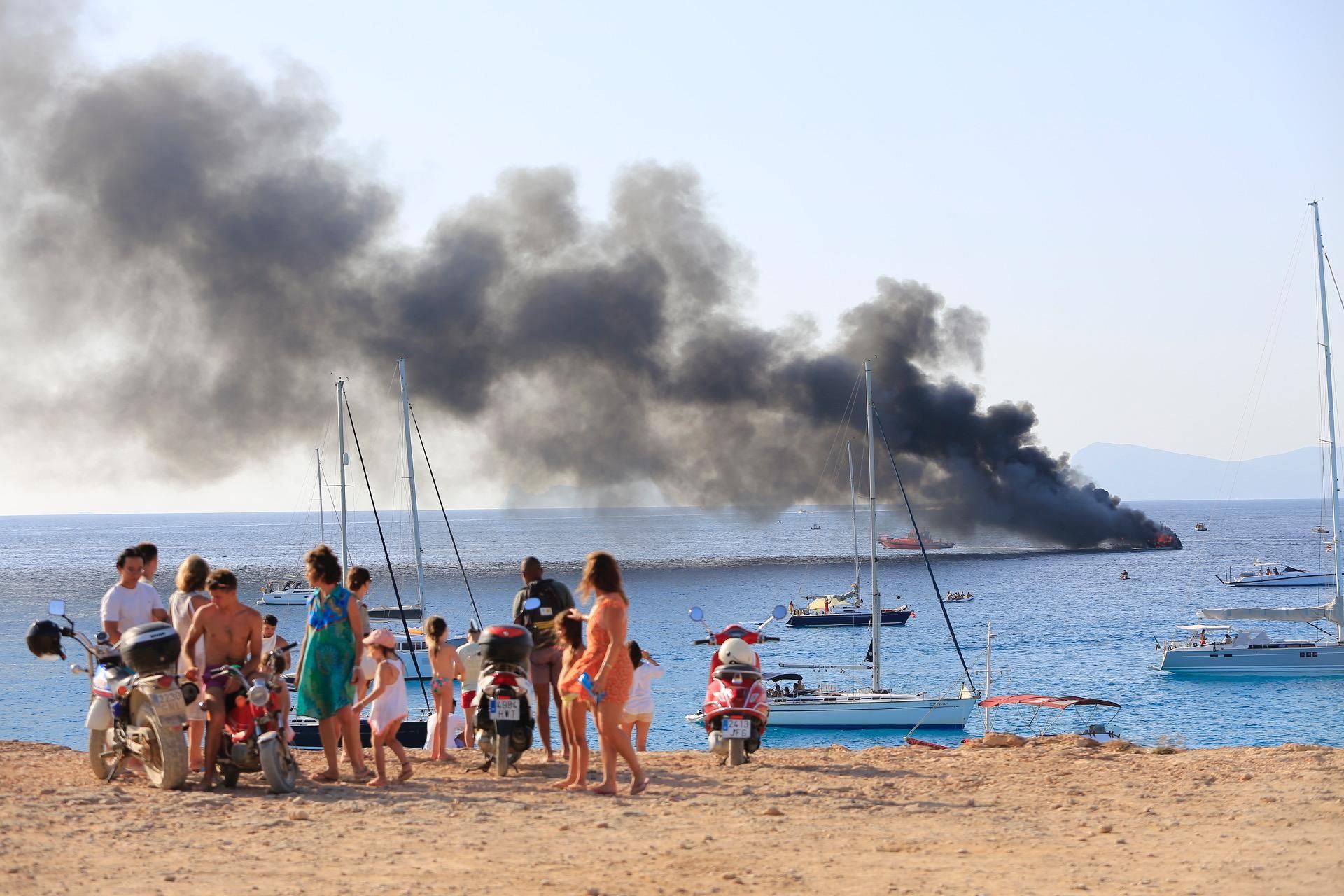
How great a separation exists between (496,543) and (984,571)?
95.3 meters

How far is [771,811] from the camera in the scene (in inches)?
305

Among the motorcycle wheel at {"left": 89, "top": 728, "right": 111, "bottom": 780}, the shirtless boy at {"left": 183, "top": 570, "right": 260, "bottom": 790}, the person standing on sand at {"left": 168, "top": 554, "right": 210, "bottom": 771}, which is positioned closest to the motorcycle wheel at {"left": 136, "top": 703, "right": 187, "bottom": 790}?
the shirtless boy at {"left": 183, "top": 570, "right": 260, "bottom": 790}

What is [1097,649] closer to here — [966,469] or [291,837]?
[291,837]

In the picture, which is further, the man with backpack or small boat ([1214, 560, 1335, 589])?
small boat ([1214, 560, 1335, 589])

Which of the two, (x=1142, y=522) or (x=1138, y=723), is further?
(x=1142, y=522)

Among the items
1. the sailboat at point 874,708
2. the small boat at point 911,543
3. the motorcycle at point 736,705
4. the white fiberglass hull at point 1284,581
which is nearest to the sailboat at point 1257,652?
the sailboat at point 874,708

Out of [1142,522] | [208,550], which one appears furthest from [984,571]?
[208,550]

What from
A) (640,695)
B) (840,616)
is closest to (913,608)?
(840,616)

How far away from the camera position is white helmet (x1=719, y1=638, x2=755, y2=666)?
977 cm

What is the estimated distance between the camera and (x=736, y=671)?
32.1 ft

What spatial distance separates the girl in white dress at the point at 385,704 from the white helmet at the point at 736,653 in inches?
96.9

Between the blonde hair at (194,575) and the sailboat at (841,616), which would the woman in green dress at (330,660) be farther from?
the sailboat at (841,616)

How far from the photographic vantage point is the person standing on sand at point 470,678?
1022 cm

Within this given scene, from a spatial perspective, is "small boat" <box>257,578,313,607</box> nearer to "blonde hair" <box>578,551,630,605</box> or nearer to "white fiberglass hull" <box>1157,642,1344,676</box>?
"white fiberglass hull" <box>1157,642,1344,676</box>
